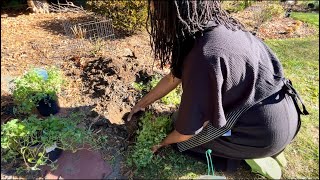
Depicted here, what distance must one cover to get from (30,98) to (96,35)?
225 centimetres

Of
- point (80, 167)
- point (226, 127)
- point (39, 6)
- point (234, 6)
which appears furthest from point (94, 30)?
point (234, 6)

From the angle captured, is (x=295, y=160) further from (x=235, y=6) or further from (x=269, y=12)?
(x=235, y=6)

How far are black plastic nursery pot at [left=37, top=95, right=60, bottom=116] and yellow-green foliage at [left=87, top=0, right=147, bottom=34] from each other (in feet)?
7.06

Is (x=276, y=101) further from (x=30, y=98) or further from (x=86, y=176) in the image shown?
(x=30, y=98)

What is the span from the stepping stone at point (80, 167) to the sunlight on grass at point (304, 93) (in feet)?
4.74

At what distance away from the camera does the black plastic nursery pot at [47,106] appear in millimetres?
2593

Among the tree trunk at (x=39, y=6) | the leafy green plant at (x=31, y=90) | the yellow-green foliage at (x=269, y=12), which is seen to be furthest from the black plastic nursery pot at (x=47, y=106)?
the yellow-green foliage at (x=269, y=12)

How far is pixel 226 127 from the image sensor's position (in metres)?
1.94

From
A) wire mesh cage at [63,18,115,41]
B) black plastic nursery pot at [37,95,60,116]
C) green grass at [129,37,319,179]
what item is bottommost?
green grass at [129,37,319,179]

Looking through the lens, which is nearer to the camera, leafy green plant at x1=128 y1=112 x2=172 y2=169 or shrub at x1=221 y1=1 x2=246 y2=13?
leafy green plant at x1=128 y1=112 x2=172 y2=169

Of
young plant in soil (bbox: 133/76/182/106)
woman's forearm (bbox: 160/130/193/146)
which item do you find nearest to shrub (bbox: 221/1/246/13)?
young plant in soil (bbox: 133/76/182/106)

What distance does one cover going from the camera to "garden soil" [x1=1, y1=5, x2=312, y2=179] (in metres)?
2.53

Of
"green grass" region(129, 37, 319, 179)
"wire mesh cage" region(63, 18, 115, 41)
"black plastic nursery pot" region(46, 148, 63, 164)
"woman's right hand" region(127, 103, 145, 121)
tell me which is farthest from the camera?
"wire mesh cage" region(63, 18, 115, 41)

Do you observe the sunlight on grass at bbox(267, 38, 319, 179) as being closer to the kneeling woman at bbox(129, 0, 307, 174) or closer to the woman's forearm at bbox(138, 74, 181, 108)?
the kneeling woman at bbox(129, 0, 307, 174)
